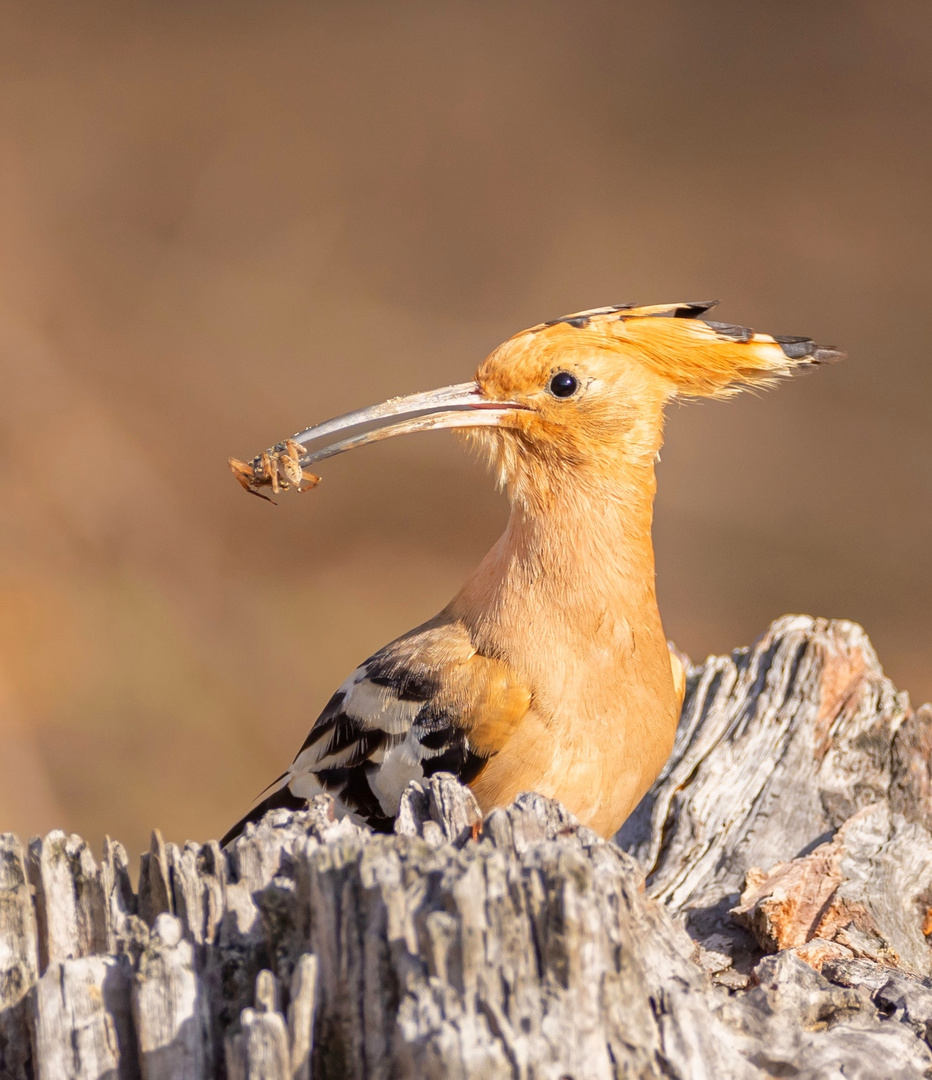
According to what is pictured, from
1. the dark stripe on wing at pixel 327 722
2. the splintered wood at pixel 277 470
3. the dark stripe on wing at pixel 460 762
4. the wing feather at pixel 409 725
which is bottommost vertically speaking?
the dark stripe on wing at pixel 460 762

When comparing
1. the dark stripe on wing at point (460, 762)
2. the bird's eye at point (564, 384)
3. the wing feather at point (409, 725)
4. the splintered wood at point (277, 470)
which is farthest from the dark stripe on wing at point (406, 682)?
the bird's eye at point (564, 384)

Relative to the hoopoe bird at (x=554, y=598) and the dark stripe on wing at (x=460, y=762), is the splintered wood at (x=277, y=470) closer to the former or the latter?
the hoopoe bird at (x=554, y=598)

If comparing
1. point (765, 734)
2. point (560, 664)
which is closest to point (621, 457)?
point (560, 664)

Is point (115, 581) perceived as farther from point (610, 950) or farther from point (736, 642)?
point (610, 950)

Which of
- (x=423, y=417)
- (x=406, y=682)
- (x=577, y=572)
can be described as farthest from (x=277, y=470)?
(x=577, y=572)

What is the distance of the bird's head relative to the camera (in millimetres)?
2057

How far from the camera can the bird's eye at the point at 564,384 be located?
6.74 ft

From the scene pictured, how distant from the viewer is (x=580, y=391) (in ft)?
6.73

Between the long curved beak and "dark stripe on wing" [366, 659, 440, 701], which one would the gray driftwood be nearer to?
"dark stripe on wing" [366, 659, 440, 701]

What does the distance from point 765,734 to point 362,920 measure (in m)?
1.61

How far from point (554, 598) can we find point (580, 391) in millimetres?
397

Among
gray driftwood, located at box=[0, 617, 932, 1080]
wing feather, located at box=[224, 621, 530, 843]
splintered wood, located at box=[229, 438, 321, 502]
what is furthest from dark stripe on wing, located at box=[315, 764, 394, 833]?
gray driftwood, located at box=[0, 617, 932, 1080]

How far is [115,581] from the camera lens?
491cm

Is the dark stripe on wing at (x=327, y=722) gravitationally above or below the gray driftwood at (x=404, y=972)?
above
